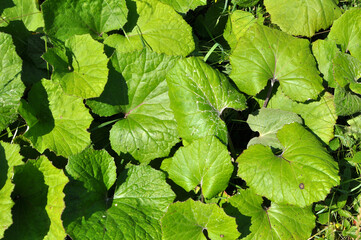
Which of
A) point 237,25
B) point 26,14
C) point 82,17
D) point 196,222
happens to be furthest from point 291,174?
point 26,14

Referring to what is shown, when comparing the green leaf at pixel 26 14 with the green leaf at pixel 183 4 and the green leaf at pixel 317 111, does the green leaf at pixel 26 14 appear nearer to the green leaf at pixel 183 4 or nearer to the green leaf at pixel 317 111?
the green leaf at pixel 183 4

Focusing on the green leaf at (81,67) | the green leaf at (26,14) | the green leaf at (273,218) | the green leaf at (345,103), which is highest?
the green leaf at (26,14)

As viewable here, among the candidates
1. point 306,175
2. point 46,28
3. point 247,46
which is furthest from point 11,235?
point 247,46

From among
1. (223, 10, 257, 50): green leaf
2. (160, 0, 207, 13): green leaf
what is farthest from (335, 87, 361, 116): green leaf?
(160, 0, 207, 13): green leaf

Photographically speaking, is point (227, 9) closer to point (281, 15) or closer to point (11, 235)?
point (281, 15)

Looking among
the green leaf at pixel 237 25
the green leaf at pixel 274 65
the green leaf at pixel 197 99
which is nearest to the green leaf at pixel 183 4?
the green leaf at pixel 237 25

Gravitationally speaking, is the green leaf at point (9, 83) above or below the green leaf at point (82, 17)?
below
